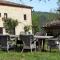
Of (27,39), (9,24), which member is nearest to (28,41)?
(27,39)

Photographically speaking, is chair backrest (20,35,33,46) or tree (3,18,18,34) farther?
tree (3,18,18,34)

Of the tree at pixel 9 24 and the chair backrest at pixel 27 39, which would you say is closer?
the chair backrest at pixel 27 39

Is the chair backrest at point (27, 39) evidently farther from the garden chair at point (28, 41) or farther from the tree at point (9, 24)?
the tree at point (9, 24)

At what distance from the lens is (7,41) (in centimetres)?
1285

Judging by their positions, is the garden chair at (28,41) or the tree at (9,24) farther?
the tree at (9,24)

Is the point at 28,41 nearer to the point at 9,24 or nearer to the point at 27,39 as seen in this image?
the point at 27,39

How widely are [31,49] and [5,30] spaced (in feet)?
88.7

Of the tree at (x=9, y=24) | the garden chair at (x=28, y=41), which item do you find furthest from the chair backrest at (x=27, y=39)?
the tree at (x=9, y=24)

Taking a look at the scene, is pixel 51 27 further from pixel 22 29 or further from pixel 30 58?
pixel 22 29

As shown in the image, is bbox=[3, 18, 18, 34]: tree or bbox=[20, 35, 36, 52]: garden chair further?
bbox=[3, 18, 18, 34]: tree

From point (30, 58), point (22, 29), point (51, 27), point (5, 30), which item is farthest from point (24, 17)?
point (30, 58)

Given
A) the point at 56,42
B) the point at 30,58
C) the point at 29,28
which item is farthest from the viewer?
the point at 29,28

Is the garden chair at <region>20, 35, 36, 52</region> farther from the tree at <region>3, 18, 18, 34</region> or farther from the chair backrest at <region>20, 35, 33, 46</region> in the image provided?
the tree at <region>3, 18, 18, 34</region>

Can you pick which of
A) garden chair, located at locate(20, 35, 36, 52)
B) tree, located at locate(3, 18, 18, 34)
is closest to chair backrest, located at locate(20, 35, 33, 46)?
garden chair, located at locate(20, 35, 36, 52)
